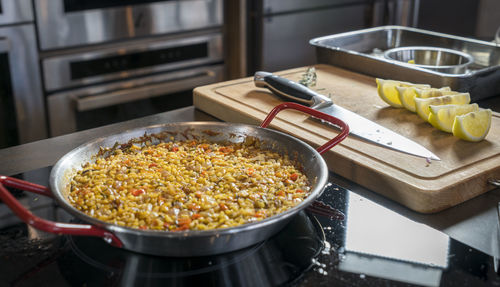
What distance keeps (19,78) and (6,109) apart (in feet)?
0.44

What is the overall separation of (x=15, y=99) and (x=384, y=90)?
4.91 feet

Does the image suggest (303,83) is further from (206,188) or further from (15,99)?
(15,99)

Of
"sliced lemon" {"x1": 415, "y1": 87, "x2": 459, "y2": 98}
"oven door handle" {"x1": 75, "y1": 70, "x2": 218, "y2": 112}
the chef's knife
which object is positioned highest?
"sliced lemon" {"x1": 415, "y1": 87, "x2": 459, "y2": 98}

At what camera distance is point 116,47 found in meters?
2.32

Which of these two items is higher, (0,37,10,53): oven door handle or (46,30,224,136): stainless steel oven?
(0,37,10,53): oven door handle

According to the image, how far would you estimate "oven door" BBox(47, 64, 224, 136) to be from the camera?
2.25 metres

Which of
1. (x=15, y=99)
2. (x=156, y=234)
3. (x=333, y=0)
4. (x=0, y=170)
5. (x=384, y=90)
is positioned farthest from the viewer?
(x=333, y=0)

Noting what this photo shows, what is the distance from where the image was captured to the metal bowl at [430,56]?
160 centimetres

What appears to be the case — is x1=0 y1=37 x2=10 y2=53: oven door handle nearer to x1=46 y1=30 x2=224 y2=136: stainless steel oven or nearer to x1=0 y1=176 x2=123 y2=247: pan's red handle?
x1=46 y1=30 x2=224 y2=136: stainless steel oven

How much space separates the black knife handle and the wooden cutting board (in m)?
0.03

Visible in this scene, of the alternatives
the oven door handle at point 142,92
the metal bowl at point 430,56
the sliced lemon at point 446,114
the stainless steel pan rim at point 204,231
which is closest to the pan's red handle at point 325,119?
the stainless steel pan rim at point 204,231

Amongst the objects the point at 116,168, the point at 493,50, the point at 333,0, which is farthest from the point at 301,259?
the point at 333,0

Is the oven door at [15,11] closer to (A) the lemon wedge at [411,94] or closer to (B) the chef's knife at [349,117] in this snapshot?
(B) the chef's knife at [349,117]

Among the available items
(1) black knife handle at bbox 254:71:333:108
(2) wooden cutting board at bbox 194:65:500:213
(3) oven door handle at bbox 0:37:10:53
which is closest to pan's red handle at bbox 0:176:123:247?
(2) wooden cutting board at bbox 194:65:500:213
